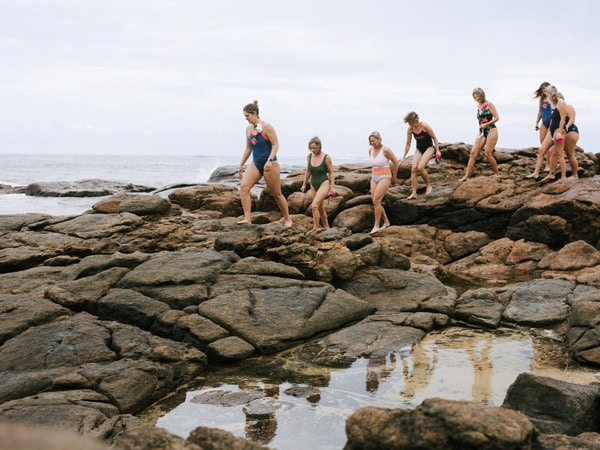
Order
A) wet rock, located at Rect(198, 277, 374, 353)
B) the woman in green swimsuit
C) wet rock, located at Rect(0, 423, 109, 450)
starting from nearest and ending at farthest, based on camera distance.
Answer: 1. wet rock, located at Rect(0, 423, 109, 450)
2. wet rock, located at Rect(198, 277, 374, 353)
3. the woman in green swimsuit

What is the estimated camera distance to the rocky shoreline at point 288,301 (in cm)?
536

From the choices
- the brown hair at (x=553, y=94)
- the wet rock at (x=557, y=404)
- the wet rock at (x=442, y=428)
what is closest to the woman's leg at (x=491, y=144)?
the brown hair at (x=553, y=94)

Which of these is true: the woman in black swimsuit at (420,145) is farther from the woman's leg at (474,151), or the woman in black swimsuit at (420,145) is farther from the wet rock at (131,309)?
the wet rock at (131,309)

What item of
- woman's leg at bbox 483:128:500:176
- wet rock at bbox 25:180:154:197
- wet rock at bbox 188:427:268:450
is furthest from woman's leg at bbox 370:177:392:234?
wet rock at bbox 25:180:154:197

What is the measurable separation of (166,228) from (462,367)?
7882 mm

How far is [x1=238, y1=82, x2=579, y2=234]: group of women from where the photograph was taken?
13602 mm

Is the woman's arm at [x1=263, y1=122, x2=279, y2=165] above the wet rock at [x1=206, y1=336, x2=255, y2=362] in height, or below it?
above

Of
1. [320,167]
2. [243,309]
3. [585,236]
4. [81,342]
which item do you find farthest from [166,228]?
[585,236]

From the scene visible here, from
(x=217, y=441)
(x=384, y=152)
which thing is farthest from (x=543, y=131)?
(x=217, y=441)

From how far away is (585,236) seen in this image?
590 inches

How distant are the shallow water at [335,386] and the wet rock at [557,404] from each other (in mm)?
918

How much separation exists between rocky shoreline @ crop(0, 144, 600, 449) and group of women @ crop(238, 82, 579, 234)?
877 millimetres

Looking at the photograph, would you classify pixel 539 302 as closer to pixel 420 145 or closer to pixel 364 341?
pixel 364 341

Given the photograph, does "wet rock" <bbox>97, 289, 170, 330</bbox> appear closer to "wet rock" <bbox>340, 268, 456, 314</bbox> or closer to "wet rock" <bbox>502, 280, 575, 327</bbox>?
"wet rock" <bbox>340, 268, 456, 314</bbox>
